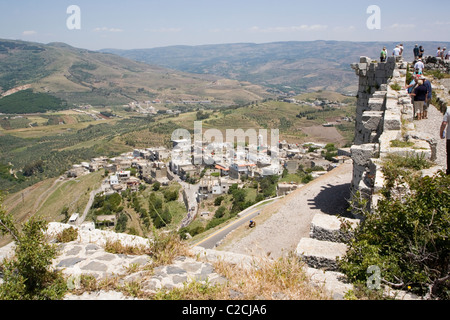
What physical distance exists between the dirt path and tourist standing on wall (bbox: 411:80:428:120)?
9.90 ft

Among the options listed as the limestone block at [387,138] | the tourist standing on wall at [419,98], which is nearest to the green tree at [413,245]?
the limestone block at [387,138]

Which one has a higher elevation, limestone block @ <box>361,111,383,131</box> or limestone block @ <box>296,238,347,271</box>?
limestone block @ <box>361,111,383,131</box>

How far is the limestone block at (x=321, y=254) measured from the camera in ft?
14.4

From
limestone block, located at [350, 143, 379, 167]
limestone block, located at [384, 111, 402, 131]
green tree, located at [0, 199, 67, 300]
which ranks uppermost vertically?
limestone block, located at [384, 111, 402, 131]

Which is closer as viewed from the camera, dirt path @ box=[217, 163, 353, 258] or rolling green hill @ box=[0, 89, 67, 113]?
dirt path @ box=[217, 163, 353, 258]

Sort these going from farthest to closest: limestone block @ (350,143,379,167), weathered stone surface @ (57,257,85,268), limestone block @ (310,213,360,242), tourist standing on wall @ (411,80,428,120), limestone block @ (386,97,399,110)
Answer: tourist standing on wall @ (411,80,428,120)
limestone block @ (386,97,399,110)
limestone block @ (350,143,379,167)
limestone block @ (310,213,360,242)
weathered stone surface @ (57,257,85,268)

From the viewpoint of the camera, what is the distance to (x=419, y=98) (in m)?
9.59

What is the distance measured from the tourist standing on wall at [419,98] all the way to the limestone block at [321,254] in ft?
21.2

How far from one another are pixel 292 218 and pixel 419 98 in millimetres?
4816

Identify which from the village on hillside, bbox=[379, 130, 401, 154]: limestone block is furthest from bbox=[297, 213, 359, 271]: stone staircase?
the village on hillside

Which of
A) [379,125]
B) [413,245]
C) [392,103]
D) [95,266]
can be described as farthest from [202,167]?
[413,245]

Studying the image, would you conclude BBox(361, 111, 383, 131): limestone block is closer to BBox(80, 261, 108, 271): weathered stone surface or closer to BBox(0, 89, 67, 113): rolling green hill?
BBox(80, 261, 108, 271): weathered stone surface

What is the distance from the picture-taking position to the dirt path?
9.69m
